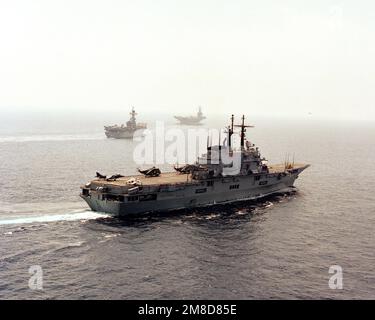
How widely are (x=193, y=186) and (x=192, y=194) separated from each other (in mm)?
1107

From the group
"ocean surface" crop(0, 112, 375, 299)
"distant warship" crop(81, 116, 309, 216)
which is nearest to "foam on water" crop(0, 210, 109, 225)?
"ocean surface" crop(0, 112, 375, 299)

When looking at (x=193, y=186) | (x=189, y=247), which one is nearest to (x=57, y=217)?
(x=189, y=247)

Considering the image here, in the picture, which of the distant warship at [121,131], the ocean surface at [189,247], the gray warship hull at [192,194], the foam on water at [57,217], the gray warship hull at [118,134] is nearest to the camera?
the ocean surface at [189,247]

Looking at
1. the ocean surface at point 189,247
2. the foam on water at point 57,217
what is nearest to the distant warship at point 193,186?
the foam on water at point 57,217

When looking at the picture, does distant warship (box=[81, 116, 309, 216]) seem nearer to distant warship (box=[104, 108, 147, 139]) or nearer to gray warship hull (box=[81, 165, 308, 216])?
gray warship hull (box=[81, 165, 308, 216])

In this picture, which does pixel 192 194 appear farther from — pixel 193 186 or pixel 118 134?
pixel 118 134

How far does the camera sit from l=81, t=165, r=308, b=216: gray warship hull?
5142cm

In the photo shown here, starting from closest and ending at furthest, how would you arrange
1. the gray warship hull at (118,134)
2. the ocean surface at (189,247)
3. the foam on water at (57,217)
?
1. the ocean surface at (189,247)
2. the foam on water at (57,217)
3. the gray warship hull at (118,134)

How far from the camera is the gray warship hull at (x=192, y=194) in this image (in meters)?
51.4

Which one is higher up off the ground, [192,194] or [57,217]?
[192,194]

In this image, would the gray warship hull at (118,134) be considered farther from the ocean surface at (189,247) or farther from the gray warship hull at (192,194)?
the gray warship hull at (192,194)

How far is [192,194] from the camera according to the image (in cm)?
5747

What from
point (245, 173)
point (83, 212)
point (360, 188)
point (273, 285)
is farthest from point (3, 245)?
point (360, 188)
